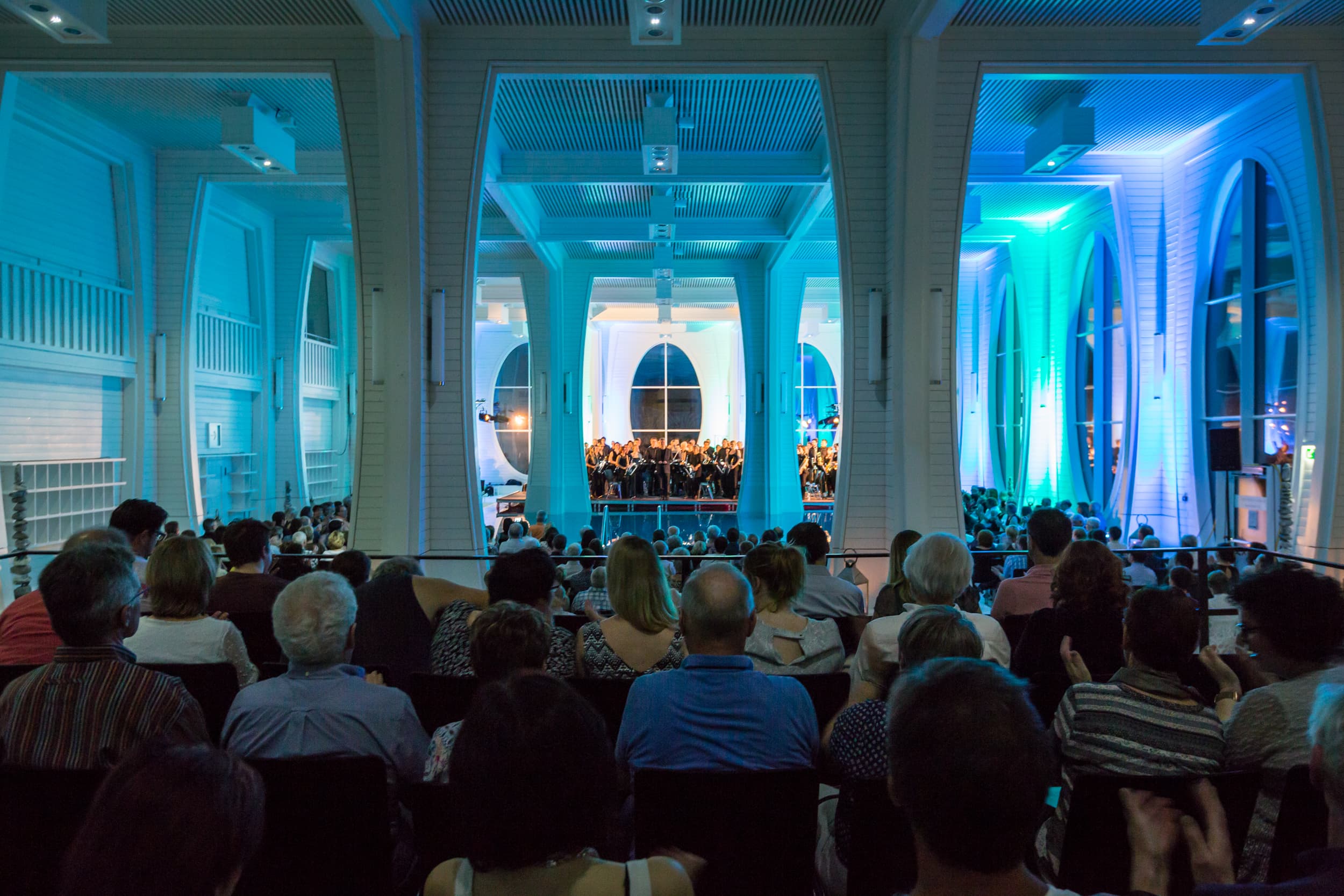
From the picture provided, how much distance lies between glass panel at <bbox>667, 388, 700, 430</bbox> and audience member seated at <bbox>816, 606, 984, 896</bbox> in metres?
25.7

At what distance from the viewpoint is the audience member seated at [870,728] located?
6.61 feet

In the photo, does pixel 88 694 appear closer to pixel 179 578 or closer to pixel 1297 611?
pixel 179 578

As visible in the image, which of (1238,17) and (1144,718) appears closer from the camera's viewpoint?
(1144,718)

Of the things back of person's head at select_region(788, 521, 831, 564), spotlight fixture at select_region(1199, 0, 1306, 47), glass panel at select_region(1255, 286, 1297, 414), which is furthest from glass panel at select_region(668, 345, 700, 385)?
back of person's head at select_region(788, 521, 831, 564)

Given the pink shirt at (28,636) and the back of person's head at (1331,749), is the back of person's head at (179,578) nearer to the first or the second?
the pink shirt at (28,636)

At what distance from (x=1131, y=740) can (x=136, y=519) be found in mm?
4546

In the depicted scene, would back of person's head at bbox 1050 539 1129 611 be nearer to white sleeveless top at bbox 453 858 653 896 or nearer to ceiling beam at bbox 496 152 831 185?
white sleeveless top at bbox 453 858 653 896

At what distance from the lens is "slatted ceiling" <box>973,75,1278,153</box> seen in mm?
9234

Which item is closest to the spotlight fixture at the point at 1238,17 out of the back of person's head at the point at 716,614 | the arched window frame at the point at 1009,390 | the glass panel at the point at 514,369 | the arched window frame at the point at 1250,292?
the arched window frame at the point at 1250,292

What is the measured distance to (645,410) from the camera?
27891 millimetres

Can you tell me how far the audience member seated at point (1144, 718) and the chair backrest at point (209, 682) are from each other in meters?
2.26

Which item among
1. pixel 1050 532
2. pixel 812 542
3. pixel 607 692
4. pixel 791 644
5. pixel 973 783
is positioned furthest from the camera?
pixel 812 542

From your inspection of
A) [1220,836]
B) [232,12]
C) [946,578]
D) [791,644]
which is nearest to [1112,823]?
[1220,836]

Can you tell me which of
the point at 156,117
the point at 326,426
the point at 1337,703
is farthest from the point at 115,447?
the point at 1337,703
